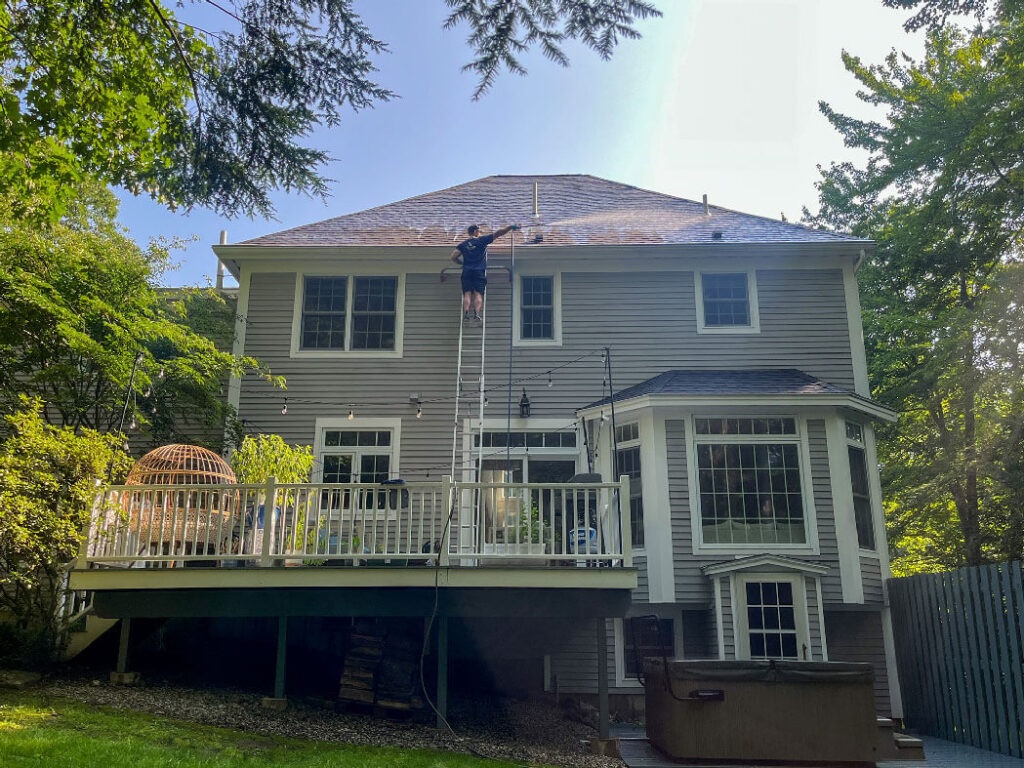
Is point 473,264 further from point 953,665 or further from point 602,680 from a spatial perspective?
point 953,665

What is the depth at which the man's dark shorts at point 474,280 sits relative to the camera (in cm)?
1159

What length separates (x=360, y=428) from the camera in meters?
11.7

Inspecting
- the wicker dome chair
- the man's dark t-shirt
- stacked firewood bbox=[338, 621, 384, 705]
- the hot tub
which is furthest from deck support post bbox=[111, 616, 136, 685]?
the man's dark t-shirt

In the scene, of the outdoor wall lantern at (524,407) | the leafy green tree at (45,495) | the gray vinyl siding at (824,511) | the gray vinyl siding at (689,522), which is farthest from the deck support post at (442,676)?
the gray vinyl siding at (824,511)

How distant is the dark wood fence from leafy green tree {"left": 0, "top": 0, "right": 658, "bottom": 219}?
6.86 metres

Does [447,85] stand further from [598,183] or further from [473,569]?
[598,183]

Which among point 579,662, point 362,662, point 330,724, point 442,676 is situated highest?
point 362,662

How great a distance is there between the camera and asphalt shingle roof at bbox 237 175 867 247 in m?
12.4

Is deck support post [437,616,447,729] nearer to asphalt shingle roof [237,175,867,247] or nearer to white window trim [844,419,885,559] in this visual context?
white window trim [844,419,885,559]

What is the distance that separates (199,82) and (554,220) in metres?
8.00

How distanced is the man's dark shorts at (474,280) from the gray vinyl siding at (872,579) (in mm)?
6329

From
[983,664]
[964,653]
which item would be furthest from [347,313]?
[983,664]

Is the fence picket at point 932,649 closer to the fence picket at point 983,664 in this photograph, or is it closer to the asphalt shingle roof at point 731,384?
the fence picket at point 983,664

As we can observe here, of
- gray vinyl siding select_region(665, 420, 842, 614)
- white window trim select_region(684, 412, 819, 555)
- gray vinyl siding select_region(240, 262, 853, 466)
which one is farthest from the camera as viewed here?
gray vinyl siding select_region(240, 262, 853, 466)
